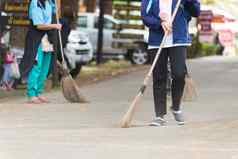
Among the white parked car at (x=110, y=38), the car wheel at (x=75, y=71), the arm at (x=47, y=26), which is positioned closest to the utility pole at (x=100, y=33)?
the white parked car at (x=110, y=38)

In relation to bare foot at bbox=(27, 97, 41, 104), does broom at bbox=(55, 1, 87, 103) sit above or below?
above

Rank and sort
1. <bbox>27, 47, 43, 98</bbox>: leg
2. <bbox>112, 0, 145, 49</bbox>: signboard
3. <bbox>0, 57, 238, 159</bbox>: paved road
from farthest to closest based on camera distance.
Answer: <bbox>112, 0, 145, 49</bbox>: signboard
<bbox>27, 47, 43, 98</bbox>: leg
<bbox>0, 57, 238, 159</bbox>: paved road

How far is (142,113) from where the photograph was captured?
1113cm

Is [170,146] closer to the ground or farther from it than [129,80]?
farther from it

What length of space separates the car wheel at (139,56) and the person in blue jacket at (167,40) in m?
17.9

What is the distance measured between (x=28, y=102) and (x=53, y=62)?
5.35 ft

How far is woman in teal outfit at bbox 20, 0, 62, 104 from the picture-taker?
38.6ft

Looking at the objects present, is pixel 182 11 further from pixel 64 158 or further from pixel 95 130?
pixel 64 158

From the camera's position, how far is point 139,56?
2759cm

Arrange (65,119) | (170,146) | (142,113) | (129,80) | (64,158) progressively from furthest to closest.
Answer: (129,80)
(142,113)
(65,119)
(170,146)
(64,158)

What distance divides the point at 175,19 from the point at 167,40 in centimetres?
27

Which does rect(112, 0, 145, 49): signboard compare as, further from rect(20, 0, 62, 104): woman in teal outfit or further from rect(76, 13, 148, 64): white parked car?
rect(20, 0, 62, 104): woman in teal outfit

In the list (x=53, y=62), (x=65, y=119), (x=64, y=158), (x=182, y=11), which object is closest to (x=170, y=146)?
(x=64, y=158)

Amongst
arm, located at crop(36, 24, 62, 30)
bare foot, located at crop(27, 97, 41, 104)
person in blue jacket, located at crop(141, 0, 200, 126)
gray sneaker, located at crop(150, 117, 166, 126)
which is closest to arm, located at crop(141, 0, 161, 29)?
person in blue jacket, located at crop(141, 0, 200, 126)
